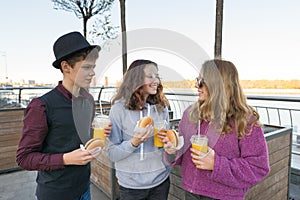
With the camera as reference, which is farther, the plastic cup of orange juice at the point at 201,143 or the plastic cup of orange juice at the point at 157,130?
the plastic cup of orange juice at the point at 157,130

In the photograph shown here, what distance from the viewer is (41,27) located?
5086 millimetres

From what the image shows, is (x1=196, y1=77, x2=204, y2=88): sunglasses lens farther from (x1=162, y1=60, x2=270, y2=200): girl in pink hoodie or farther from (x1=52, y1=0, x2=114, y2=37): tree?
(x1=52, y1=0, x2=114, y2=37): tree

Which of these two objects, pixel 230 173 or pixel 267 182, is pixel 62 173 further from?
pixel 267 182

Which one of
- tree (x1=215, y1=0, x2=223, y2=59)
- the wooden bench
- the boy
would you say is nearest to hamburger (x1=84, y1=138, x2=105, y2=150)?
the boy

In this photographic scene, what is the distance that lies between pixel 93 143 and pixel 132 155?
0.28 m

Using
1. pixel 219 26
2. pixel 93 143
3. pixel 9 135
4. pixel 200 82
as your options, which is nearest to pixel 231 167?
pixel 200 82

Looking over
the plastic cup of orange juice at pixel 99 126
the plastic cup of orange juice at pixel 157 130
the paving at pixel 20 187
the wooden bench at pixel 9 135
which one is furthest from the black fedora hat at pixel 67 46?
the wooden bench at pixel 9 135

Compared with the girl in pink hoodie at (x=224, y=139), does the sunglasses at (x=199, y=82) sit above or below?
above

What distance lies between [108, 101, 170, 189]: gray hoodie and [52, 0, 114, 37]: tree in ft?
12.7

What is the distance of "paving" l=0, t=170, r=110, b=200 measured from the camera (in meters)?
2.55

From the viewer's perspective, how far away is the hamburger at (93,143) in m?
0.92

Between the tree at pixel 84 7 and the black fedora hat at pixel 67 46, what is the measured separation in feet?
12.2

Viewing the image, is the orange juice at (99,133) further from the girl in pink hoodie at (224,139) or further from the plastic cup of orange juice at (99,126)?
the girl in pink hoodie at (224,139)

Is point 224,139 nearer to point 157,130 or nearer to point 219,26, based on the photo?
point 157,130
